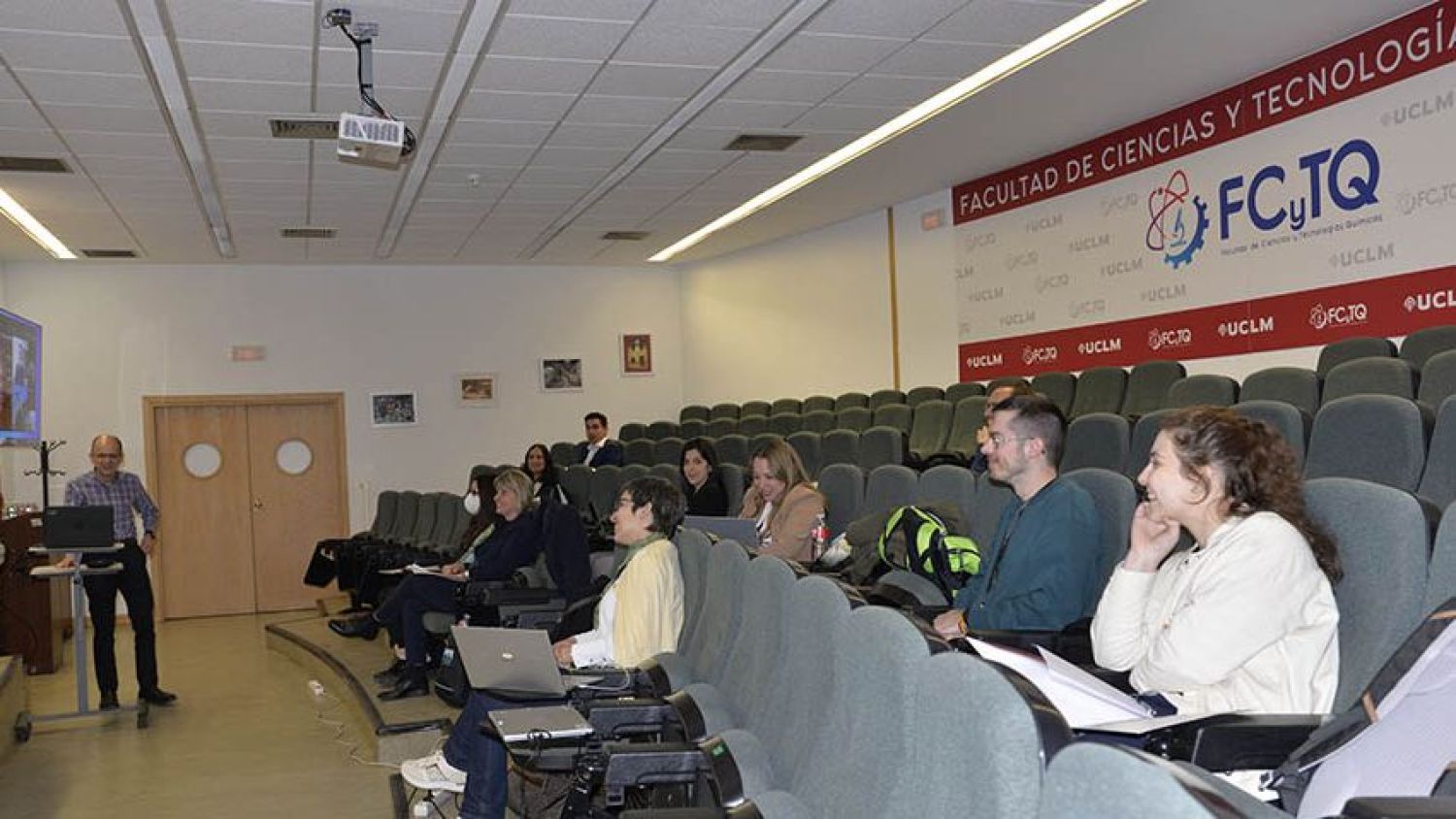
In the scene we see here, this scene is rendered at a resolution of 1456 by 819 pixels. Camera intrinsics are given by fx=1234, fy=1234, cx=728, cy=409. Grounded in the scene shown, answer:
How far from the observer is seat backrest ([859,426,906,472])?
6930 mm

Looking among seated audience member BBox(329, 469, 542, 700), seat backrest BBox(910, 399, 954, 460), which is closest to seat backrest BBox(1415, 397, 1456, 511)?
seated audience member BBox(329, 469, 542, 700)

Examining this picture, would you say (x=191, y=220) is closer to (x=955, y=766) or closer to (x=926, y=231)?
(x=926, y=231)

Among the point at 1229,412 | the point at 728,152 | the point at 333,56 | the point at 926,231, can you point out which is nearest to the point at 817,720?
the point at 1229,412

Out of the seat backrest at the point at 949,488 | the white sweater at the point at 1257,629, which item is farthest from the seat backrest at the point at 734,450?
the white sweater at the point at 1257,629

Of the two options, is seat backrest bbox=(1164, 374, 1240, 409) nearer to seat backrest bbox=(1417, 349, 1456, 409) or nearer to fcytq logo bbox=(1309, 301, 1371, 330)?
seat backrest bbox=(1417, 349, 1456, 409)

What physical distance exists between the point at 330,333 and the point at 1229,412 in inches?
436

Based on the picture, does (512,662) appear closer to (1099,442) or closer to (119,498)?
(1099,442)

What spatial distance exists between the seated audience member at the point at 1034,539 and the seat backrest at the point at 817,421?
557cm

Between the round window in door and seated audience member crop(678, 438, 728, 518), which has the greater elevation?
the round window in door

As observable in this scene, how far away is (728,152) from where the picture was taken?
8.00 metres

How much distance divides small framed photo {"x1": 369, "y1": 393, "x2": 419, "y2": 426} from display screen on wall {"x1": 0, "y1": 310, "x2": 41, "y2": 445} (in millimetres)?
3391

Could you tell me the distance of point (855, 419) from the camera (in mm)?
8812

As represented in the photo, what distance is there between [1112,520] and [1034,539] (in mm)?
292

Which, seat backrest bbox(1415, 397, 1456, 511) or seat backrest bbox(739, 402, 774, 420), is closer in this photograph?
seat backrest bbox(1415, 397, 1456, 511)
